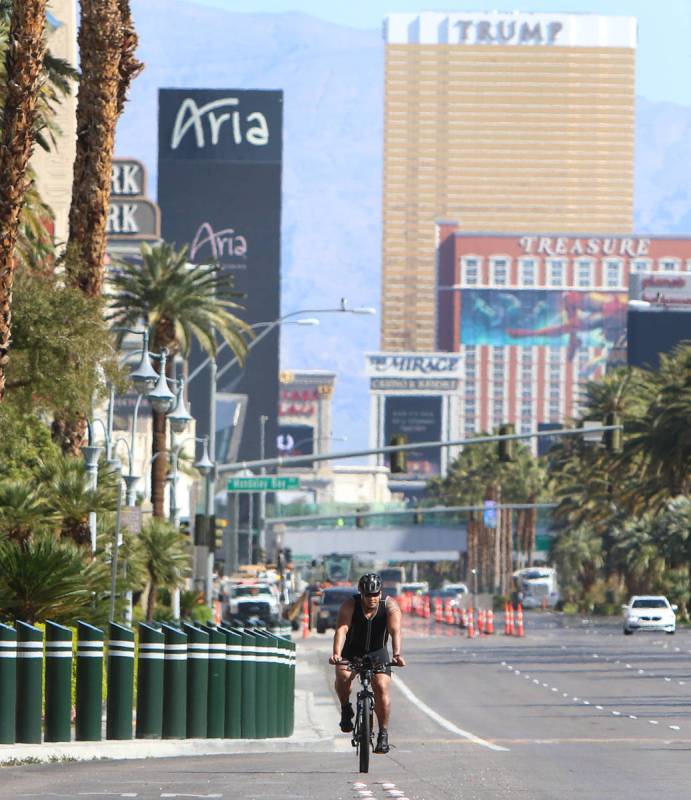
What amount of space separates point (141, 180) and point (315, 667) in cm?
13221

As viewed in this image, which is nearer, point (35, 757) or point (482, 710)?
point (35, 757)

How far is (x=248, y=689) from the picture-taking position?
24609 mm

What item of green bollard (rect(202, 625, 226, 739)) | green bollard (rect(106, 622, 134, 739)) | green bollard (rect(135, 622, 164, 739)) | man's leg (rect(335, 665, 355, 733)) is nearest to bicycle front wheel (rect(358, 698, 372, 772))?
man's leg (rect(335, 665, 355, 733))

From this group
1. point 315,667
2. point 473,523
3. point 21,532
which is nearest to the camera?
point 21,532

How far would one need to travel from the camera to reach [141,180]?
181 meters

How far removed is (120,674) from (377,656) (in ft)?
13.9

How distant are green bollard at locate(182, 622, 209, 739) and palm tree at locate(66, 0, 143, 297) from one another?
53.4 feet

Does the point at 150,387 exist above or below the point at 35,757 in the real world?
above

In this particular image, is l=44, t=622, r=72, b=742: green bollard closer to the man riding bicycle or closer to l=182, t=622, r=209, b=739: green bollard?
l=182, t=622, r=209, b=739: green bollard

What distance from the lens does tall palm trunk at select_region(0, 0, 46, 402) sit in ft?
95.0

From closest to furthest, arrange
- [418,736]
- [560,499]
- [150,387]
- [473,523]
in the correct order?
[418,736] < [150,387] < [560,499] < [473,523]

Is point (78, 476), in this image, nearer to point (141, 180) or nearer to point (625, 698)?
point (625, 698)

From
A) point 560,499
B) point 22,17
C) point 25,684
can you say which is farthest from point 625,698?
point 560,499

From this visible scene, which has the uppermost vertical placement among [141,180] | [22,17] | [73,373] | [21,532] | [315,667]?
[141,180]
